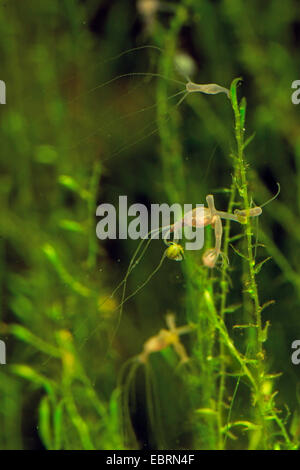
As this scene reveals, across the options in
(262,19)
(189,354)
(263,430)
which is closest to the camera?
(263,430)

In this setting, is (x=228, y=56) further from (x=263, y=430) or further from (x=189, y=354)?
(x=263, y=430)

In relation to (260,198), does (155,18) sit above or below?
above

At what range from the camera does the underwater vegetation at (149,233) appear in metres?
0.88

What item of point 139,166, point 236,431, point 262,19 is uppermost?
point 262,19

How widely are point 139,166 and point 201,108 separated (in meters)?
0.26

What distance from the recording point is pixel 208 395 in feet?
3.01

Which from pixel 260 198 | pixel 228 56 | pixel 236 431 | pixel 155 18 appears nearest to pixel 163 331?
pixel 236 431

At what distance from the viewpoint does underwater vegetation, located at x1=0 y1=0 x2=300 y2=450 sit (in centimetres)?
88

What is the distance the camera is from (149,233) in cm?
85

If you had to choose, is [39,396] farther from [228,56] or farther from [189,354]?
[228,56]

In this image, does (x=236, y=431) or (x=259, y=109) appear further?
(x=259, y=109)

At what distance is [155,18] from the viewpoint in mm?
1427

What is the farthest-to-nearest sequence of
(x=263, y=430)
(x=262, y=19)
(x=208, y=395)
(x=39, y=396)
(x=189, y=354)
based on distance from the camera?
(x=262, y=19), (x=39, y=396), (x=189, y=354), (x=208, y=395), (x=263, y=430)

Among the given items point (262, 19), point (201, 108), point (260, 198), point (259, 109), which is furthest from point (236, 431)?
point (262, 19)
